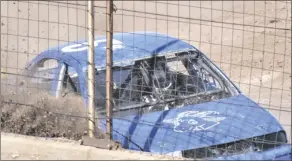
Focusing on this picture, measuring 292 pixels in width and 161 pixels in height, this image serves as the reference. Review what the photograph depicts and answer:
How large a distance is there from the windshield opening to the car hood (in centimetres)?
14

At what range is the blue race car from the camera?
20.4 ft

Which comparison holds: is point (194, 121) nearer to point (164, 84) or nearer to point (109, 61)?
point (164, 84)

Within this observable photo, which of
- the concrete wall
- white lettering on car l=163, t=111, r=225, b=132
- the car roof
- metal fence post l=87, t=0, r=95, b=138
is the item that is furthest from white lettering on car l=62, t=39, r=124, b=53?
the concrete wall

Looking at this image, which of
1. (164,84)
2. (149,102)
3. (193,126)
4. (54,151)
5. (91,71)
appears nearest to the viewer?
(54,151)

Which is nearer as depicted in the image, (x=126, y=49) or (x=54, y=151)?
(x=54, y=151)

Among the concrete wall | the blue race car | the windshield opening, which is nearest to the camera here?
the concrete wall

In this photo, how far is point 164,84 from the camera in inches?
280

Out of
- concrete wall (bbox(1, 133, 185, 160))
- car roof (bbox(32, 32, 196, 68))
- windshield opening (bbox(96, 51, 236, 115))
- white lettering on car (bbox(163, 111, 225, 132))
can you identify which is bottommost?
concrete wall (bbox(1, 133, 185, 160))

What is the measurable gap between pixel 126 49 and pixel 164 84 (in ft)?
2.05

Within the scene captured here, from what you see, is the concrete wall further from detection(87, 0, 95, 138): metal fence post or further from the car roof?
the car roof

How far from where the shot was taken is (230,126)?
6.49 m

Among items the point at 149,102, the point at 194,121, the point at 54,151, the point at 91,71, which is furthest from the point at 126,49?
the point at 54,151

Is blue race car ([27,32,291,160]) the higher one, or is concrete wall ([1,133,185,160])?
blue race car ([27,32,291,160])

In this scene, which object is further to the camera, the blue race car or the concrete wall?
the blue race car
